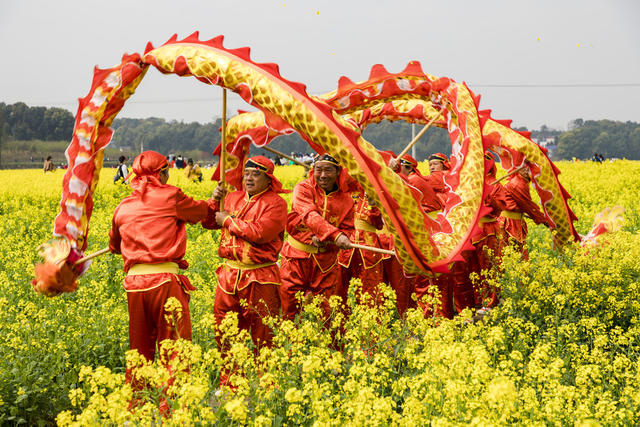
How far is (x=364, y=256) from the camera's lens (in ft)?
21.7

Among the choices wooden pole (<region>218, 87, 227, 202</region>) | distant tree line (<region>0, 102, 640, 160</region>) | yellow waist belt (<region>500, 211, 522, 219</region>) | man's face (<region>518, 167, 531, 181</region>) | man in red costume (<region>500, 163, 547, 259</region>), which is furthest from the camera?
distant tree line (<region>0, 102, 640, 160</region>)

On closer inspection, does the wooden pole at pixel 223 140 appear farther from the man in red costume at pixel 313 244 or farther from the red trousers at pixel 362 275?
the red trousers at pixel 362 275

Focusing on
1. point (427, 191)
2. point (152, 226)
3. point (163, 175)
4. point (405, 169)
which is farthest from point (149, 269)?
point (405, 169)

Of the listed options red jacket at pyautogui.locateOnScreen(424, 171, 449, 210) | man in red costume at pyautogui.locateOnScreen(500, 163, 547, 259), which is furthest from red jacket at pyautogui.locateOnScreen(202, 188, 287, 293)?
man in red costume at pyautogui.locateOnScreen(500, 163, 547, 259)

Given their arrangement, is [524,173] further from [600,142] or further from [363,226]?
[600,142]

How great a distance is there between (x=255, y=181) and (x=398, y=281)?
2576mm

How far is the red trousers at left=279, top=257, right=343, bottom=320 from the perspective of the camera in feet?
19.9

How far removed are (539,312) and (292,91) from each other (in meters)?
3.93

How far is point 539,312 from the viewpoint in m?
6.59

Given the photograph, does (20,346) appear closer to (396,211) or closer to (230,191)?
(230,191)

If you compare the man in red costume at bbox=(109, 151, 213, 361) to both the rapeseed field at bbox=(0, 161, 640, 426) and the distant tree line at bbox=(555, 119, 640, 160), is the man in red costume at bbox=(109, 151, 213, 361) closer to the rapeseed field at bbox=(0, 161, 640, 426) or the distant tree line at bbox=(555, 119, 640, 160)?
the rapeseed field at bbox=(0, 161, 640, 426)

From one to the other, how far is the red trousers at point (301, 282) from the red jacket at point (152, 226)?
1406mm

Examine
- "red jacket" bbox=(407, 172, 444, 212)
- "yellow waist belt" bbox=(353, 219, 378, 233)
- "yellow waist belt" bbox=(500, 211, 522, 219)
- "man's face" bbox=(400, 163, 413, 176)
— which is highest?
"man's face" bbox=(400, 163, 413, 176)

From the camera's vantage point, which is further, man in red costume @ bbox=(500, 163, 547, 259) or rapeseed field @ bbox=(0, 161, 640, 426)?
man in red costume @ bbox=(500, 163, 547, 259)
